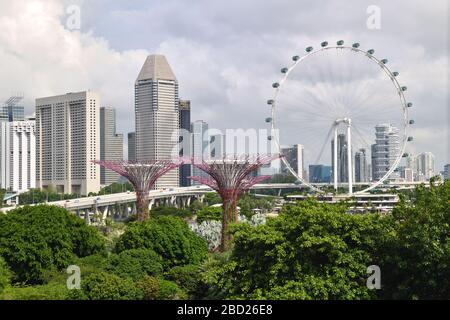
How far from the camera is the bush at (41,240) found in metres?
26.4

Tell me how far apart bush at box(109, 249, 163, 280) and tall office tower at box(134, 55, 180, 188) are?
4181 inches

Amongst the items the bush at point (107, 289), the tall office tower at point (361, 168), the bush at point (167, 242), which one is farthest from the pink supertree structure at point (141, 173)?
the tall office tower at point (361, 168)

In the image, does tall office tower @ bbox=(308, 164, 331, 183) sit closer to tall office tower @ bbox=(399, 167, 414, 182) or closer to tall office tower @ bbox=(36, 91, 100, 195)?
tall office tower @ bbox=(399, 167, 414, 182)

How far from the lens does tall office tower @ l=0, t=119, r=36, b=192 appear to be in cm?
14475

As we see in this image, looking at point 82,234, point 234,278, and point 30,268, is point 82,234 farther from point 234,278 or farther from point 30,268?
point 234,278

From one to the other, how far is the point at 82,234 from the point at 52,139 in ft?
388

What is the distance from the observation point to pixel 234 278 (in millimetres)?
19922

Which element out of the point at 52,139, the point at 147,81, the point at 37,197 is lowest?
the point at 37,197

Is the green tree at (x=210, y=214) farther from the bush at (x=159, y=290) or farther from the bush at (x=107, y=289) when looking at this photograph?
the bush at (x=107, y=289)

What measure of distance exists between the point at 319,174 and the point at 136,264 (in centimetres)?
10343

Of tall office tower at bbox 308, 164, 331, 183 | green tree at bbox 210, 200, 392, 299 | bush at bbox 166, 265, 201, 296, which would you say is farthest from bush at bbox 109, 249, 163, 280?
tall office tower at bbox 308, 164, 331, 183

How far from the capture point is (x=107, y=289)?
19.9 meters

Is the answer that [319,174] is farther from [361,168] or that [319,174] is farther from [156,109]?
[156,109]
